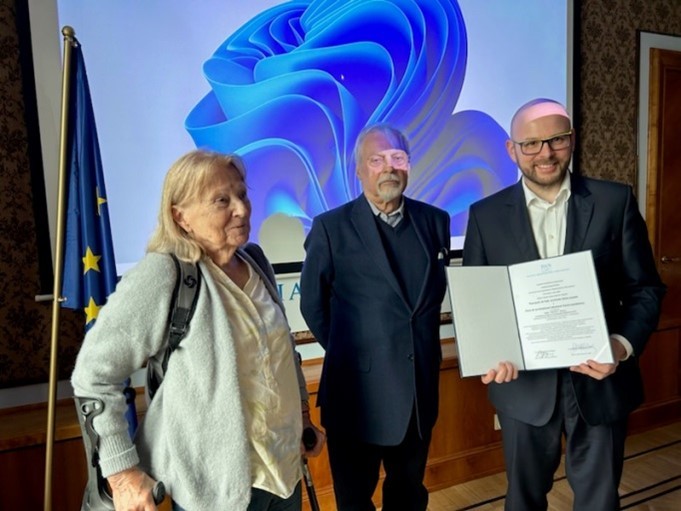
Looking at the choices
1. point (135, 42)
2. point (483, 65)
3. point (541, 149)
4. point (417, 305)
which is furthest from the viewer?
point (483, 65)

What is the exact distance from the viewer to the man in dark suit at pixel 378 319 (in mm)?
1574

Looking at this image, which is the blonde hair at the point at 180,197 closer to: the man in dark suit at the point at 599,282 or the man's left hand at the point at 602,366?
the man in dark suit at the point at 599,282

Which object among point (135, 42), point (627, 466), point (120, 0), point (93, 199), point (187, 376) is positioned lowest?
point (627, 466)

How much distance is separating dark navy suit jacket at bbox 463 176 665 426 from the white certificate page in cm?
9

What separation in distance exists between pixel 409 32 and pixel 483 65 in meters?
0.50

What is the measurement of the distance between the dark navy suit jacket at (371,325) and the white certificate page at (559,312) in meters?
0.29

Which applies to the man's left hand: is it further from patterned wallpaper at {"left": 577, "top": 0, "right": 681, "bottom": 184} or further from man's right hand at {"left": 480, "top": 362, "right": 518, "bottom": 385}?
patterned wallpaper at {"left": 577, "top": 0, "right": 681, "bottom": 184}

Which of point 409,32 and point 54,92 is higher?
point 409,32

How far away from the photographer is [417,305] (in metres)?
1.57

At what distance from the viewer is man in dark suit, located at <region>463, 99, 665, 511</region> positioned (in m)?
1.47

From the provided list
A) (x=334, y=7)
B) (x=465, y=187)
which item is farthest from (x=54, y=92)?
→ (x=465, y=187)

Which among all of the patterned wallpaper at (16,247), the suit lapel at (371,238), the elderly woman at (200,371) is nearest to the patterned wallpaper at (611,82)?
the suit lapel at (371,238)

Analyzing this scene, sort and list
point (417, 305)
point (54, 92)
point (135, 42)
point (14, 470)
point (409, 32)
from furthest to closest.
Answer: point (409, 32) < point (135, 42) < point (54, 92) < point (14, 470) < point (417, 305)

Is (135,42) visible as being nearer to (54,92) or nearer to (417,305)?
(54,92)
